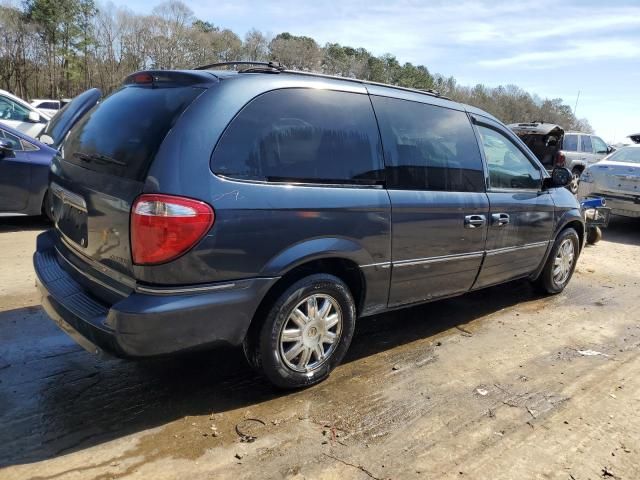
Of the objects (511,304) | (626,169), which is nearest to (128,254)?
(511,304)

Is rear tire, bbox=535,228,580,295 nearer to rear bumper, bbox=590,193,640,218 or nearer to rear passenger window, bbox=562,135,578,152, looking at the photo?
rear bumper, bbox=590,193,640,218

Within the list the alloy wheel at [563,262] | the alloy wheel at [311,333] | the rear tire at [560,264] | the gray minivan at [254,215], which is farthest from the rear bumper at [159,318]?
the alloy wheel at [563,262]

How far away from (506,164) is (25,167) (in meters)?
5.94

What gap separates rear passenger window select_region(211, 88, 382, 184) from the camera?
9.36 feet

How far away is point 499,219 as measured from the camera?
439 centimetres

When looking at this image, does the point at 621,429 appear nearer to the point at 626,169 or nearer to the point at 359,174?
the point at 359,174

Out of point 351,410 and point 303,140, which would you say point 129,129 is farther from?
point 351,410

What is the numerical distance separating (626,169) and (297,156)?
8463 mm

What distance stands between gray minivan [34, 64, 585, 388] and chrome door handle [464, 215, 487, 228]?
0.04ft

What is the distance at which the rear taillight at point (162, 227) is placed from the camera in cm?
259

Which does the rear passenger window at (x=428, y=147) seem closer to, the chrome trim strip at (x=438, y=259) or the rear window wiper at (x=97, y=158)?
the chrome trim strip at (x=438, y=259)

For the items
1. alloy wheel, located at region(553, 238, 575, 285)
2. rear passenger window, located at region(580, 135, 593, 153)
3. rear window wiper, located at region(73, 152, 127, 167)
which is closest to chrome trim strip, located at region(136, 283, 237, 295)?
rear window wiper, located at region(73, 152, 127, 167)

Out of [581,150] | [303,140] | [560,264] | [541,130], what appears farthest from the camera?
[581,150]

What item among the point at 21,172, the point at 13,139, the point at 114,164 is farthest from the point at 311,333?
the point at 13,139
